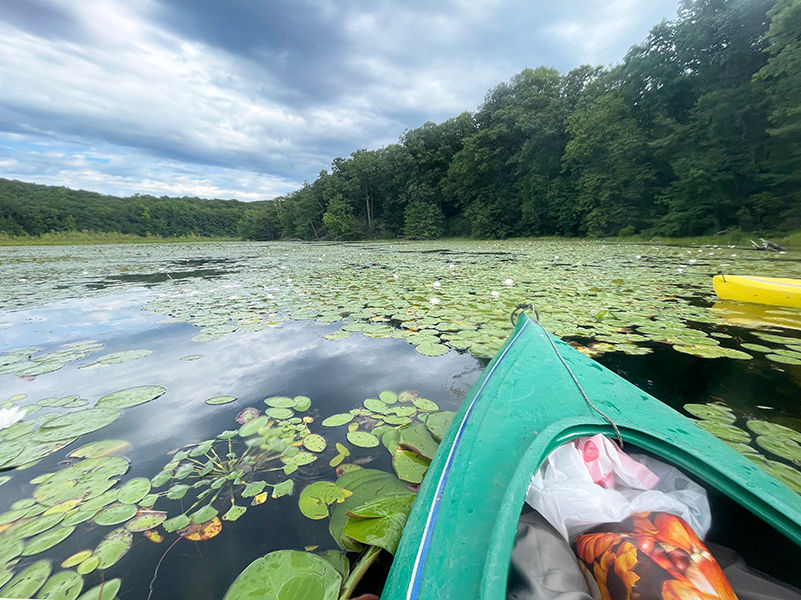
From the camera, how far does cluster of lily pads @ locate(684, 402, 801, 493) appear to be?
3.84 ft

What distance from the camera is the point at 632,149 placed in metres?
14.5

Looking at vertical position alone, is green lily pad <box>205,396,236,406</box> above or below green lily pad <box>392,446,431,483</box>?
below

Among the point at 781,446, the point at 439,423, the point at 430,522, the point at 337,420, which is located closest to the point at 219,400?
the point at 337,420

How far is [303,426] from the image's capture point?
65.2 inches

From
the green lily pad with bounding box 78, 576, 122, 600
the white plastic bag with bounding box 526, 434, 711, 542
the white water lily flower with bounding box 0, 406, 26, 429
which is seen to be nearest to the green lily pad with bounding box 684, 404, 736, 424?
the white plastic bag with bounding box 526, 434, 711, 542

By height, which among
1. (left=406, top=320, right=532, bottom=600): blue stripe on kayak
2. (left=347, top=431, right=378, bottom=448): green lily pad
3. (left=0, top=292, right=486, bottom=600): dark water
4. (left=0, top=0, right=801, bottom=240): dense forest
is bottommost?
(left=0, top=292, right=486, bottom=600): dark water

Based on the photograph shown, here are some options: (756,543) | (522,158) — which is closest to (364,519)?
(756,543)

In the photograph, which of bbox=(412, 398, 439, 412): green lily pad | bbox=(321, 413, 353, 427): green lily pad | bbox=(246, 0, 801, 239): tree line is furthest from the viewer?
bbox=(246, 0, 801, 239): tree line

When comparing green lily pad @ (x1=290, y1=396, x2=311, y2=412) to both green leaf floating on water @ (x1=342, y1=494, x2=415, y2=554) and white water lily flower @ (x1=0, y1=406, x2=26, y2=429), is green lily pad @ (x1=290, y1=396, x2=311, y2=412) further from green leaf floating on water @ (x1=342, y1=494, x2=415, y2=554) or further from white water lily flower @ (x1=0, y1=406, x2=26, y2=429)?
white water lily flower @ (x1=0, y1=406, x2=26, y2=429)

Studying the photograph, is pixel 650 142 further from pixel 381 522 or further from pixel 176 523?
pixel 176 523

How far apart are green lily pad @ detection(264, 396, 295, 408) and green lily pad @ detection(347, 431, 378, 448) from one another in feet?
1.60

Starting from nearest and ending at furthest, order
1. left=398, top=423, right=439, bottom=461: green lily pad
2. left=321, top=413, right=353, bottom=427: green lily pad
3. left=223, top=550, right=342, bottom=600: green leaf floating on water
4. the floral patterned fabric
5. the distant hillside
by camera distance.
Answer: the floral patterned fabric < left=223, top=550, right=342, bottom=600: green leaf floating on water < left=398, top=423, right=439, bottom=461: green lily pad < left=321, top=413, right=353, bottom=427: green lily pad < the distant hillside

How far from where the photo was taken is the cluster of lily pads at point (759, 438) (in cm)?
117

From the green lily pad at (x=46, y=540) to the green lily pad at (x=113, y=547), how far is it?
12cm
